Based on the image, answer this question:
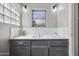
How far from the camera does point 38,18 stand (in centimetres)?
338

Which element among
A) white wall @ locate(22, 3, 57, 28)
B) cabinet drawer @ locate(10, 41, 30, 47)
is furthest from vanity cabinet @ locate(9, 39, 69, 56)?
white wall @ locate(22, 3, 57, 28)

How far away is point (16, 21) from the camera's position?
10.4ft

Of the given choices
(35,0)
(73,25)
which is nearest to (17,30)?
(73,25)

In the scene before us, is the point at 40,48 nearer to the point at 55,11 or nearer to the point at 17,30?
the point at 17,30

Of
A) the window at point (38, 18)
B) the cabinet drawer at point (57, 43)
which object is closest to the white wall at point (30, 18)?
the window at point (38, 18)

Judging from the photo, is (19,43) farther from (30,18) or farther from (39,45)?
(30,18)

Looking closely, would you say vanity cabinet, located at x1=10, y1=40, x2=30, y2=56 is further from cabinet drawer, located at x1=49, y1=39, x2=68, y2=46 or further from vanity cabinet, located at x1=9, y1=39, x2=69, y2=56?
cabinet drawer, located at x1=49, y1=39, x2=68, y2=46

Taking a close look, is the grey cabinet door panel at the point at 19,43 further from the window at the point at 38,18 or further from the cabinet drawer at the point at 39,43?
the window at the point at 38,18

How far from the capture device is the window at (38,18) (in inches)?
132

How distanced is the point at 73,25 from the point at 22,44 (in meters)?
1.37

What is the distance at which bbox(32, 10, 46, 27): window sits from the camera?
Result: 3359mm

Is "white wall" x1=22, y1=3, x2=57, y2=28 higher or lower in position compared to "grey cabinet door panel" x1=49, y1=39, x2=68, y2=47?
higher

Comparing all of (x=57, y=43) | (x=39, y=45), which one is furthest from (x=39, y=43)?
(x=57, y=43)

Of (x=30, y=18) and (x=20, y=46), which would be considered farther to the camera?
(x=30, y=18)
